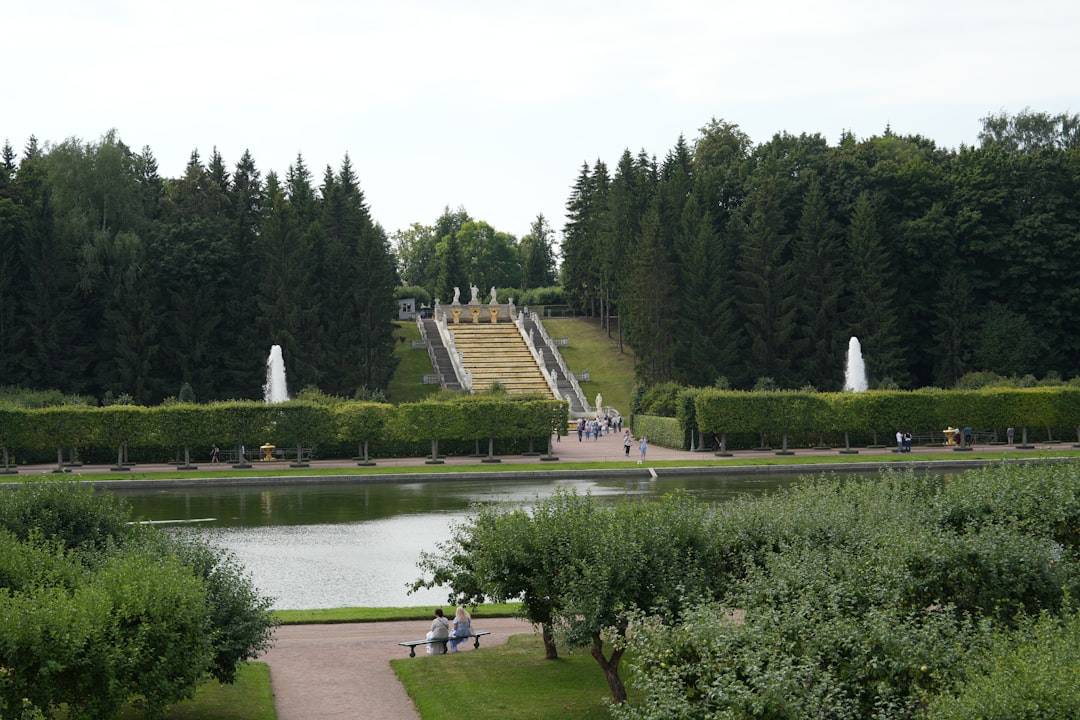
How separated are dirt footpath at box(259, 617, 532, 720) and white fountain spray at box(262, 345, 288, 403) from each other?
Result: 175ft

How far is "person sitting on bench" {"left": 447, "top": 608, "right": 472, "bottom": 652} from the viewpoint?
22375 mm

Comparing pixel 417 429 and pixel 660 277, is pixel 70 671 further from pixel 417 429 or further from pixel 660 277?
pixel 660 277

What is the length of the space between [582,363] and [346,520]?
5456 cm

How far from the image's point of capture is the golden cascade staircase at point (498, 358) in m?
83.7

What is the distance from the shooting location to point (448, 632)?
22688 millimetres

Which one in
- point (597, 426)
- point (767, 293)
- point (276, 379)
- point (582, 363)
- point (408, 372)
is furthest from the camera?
point (582, 363)

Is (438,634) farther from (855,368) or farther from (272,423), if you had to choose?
(855,368)

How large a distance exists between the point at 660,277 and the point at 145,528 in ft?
208

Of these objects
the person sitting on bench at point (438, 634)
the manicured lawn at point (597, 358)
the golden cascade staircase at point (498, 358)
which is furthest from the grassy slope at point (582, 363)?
the person sitting on bench at point (438, 634)

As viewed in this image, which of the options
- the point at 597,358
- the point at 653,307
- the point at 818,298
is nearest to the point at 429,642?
the point at 653,307

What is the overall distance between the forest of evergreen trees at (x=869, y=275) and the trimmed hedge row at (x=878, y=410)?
1579cm

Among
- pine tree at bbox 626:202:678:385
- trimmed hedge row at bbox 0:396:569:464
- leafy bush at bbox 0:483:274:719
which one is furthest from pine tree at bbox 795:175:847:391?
leafy bush at bbox 0:483:274:719

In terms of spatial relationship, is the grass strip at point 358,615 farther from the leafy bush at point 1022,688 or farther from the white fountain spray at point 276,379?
the white fountain spray at point 276,379

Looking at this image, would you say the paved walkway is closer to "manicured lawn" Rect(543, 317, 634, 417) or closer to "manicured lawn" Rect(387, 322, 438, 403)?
"manicured lawn" Rect(387, 322, 438, 403)
